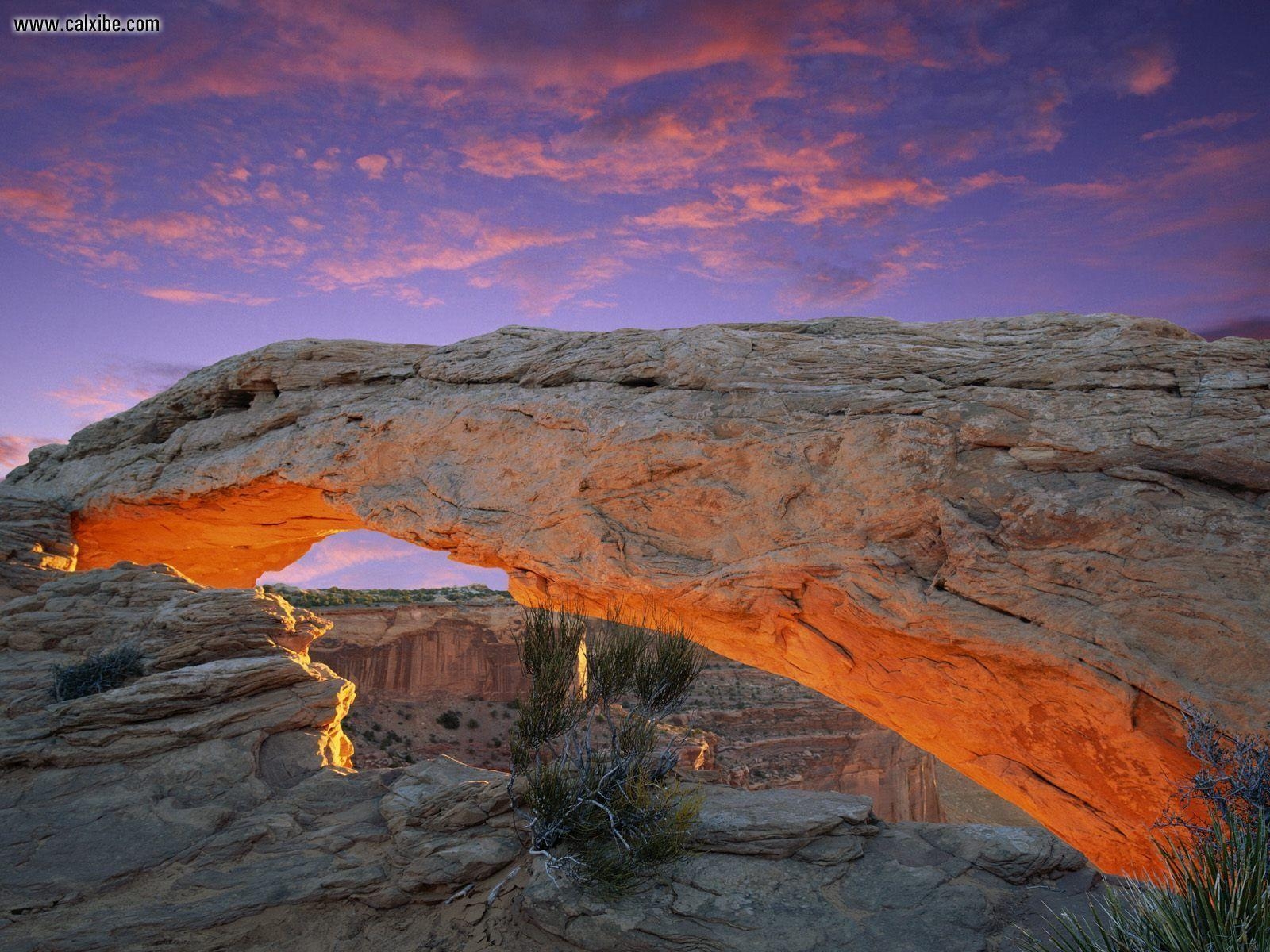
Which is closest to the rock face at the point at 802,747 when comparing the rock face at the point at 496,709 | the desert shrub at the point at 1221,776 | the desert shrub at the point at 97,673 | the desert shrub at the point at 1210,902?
the rock face at the point at 496,709

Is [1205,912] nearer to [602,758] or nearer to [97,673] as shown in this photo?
[602,758]

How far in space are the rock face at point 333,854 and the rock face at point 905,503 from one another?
2005 mm

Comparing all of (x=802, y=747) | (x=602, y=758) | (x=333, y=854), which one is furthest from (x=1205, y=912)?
(x=802, y=747)

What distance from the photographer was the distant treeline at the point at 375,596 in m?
41.1

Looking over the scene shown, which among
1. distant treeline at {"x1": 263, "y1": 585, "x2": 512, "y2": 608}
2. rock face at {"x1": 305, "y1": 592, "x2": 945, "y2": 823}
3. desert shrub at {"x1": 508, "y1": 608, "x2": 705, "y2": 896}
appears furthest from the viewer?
distant treeline at {"x1": 263, "y1": 585, "x2": 512, "y2": 608}

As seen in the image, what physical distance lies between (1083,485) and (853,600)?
3184 mm

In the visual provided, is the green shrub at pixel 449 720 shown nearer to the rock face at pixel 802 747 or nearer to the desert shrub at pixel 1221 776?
the rock face at pixel 802 747

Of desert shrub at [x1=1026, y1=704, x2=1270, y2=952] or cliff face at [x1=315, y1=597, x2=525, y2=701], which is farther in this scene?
cliff face at [x1=315, y1=597, x2=525, y2=701]

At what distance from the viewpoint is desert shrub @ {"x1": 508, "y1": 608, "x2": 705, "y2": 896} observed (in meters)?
8.20

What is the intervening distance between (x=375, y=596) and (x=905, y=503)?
39.4 metres

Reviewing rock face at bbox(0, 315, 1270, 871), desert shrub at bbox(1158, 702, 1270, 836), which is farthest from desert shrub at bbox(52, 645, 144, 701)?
desert shrub at bbox(1158, 702, 1270, 836)

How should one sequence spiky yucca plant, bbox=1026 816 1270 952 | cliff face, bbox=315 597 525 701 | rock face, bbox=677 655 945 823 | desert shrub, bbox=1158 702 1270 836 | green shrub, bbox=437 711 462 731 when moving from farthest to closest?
cliff face, bbox=315 597 525 701 < green shrub, bbox=437 711 462 731 < rock face, bbox=677 655 945 823 < desert shrub, bbox=1158 702 1270 836 < spiky yucca plant, bbox=1026 816 1270 952

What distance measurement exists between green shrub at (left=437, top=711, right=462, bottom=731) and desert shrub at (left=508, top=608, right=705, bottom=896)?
2921 centimetres

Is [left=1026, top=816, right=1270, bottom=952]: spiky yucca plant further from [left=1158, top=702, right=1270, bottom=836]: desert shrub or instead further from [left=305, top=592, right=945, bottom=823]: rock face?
[left=305, top=592, right=945, bottom=823]: rock face
